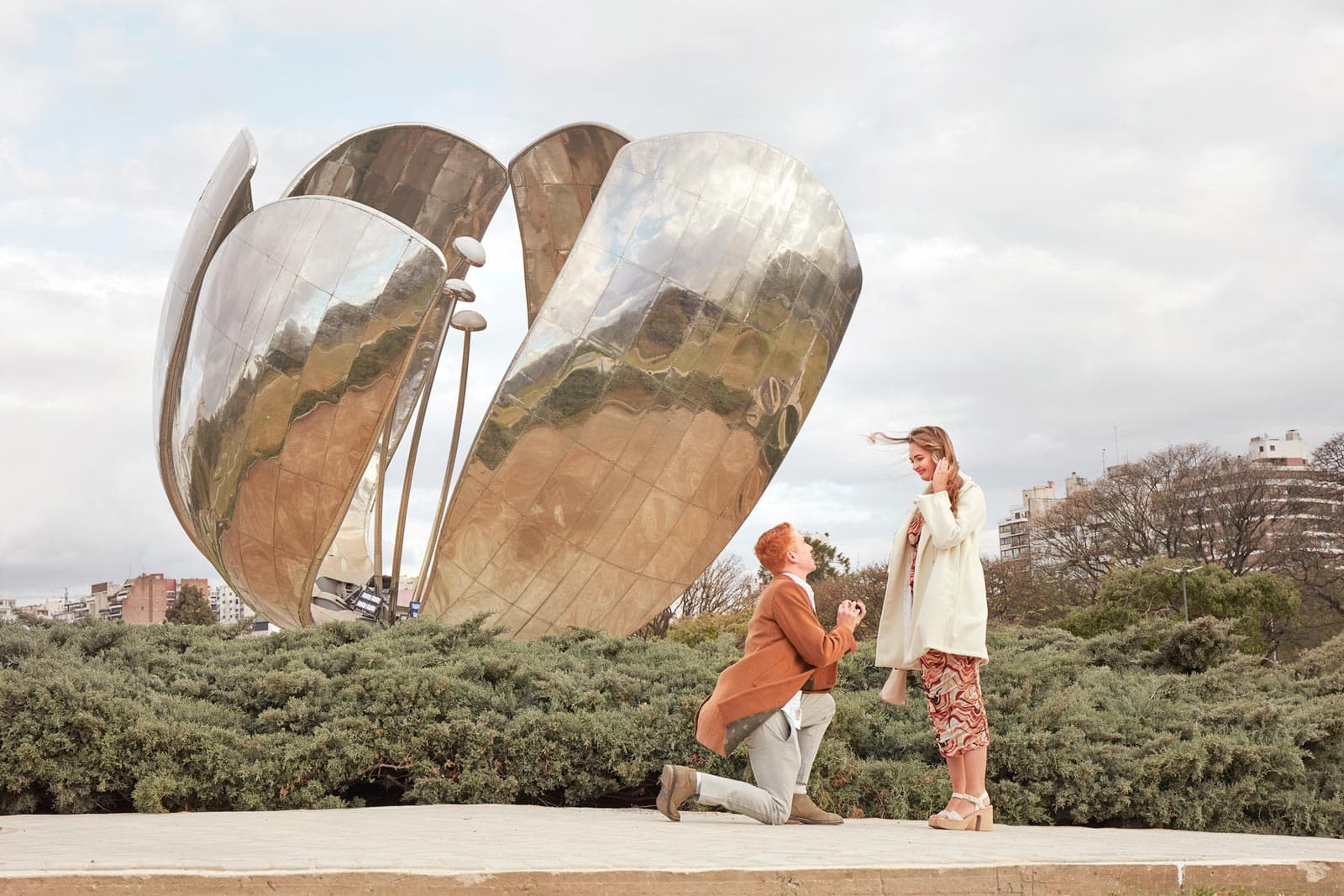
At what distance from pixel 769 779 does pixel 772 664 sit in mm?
506

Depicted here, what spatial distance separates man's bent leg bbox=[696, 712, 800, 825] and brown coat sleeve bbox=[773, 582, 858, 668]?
316mm

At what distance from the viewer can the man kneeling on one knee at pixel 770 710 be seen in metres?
5.30

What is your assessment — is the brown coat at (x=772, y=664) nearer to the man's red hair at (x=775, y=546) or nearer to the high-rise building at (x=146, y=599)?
the man's red hair at (x=775, y=546)

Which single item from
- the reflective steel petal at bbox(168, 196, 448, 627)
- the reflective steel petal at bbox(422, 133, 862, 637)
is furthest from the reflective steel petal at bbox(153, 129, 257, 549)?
the reflective steel petal at bbox(422, 133, 862, 637)

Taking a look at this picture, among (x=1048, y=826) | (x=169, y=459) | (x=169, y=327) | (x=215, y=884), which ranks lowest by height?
(x=1048, y=826)

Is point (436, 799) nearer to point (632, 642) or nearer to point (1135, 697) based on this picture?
point (632, 642)

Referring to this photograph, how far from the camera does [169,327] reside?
10.6 meters

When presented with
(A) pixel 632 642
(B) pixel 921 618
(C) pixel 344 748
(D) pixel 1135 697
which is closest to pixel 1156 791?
(D) pixel 1135 697

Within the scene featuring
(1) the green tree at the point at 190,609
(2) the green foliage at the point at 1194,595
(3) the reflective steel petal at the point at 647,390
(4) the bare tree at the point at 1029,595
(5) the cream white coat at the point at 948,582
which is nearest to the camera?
(5) the cream white coat at the point at 948,582

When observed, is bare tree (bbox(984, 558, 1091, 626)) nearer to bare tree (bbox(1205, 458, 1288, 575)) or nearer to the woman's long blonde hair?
bare tree (bbox(1205, 458, 1288, 575))

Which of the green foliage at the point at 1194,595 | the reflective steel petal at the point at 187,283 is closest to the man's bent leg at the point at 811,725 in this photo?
the reflective steel petal at the point at 187,283

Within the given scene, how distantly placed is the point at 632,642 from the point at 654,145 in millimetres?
4015

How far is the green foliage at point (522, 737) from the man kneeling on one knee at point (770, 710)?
976 millimetres

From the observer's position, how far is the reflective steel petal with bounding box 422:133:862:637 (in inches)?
360
